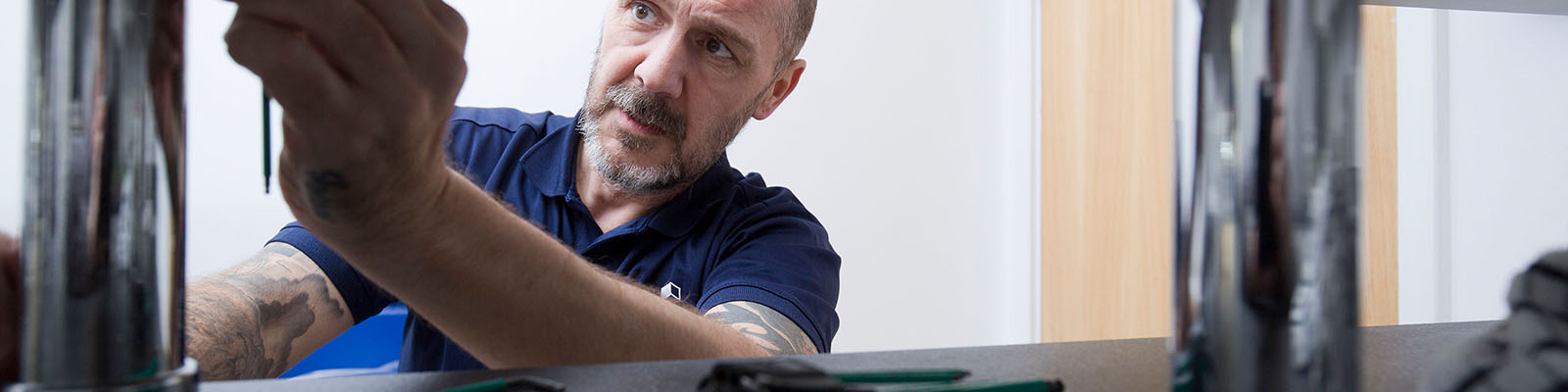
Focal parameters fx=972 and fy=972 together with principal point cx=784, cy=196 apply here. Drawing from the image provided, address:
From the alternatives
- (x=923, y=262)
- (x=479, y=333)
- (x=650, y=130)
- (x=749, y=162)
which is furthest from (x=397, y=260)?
(x=923, y=262)

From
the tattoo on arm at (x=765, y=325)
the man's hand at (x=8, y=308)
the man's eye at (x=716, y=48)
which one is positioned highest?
the man's eye at (x=716, y=48)

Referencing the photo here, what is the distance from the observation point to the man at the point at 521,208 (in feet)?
1.02

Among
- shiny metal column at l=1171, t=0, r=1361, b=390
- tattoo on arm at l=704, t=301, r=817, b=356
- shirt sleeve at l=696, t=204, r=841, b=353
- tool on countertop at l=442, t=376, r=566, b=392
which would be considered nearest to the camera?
shiny metal column at l=1171, t=0, r=1361, b=390

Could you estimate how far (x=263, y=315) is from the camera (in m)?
0.98

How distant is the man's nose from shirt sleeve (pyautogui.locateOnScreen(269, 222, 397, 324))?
0.39 meters

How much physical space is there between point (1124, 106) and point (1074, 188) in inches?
13.2

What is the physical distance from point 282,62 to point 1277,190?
10.3 inches

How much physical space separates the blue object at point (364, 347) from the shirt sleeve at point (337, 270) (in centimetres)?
25

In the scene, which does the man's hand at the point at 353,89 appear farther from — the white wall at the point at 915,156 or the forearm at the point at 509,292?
the white wall at the point at 915,156

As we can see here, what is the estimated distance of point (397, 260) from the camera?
402 millimetres

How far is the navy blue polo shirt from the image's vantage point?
1079 mm

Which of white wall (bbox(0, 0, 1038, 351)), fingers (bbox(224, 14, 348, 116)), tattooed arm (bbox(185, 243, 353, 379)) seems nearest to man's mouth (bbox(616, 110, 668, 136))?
tattooed arm (bbox(185, 243, 353, 379))

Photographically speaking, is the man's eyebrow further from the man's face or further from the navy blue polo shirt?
the navy blue polo shirt

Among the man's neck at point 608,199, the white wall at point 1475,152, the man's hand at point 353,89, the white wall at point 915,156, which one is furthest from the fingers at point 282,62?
the white wall at point 915,156
